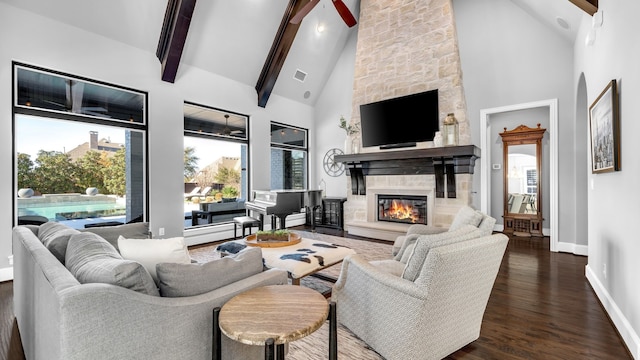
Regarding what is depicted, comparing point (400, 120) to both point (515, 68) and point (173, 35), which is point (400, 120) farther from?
point (173, 35)

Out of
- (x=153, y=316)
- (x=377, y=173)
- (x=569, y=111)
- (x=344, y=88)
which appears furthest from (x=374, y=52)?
(x=153, y=316)

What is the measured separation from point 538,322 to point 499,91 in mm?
4312

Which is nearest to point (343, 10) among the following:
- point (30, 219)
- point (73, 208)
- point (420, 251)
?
point (420, 251)

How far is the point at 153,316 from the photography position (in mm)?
1290

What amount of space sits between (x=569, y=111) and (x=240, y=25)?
5.91m

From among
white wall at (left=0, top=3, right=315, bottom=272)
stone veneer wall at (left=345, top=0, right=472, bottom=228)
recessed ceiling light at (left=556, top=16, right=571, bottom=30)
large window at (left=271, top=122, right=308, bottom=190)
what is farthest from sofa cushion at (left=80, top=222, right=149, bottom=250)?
recessed ceiling light at (left=556, top=16, right=571, bottom=30)

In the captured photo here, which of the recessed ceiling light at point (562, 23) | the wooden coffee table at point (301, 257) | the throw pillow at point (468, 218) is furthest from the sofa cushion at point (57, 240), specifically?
the recessed ceiling light at point (562, 23)

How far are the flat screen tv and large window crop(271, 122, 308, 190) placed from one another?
7.17 ft

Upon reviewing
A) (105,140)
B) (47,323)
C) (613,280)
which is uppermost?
(105,140)

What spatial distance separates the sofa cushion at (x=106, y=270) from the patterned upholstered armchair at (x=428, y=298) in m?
1.37

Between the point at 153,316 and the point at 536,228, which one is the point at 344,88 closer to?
the point at 536,228

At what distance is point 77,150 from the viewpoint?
4.25 meters

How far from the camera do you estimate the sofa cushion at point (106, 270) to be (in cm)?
127

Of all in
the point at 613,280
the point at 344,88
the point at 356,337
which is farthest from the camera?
the point at 344,88
